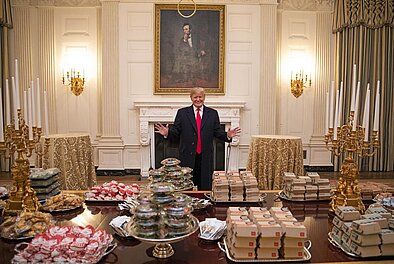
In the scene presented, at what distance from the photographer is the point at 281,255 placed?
1692mm

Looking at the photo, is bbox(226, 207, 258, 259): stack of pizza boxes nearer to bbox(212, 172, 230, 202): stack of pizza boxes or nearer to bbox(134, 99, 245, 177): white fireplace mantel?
bbox(212, 172, 230, 202): stack of pizza boxes

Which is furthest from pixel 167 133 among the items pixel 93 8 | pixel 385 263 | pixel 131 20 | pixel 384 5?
pixel 384 5

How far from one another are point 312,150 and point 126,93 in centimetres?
380

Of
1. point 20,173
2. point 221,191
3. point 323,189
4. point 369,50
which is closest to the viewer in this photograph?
point 20,173

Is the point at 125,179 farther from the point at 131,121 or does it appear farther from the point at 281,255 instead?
the point at 281,255

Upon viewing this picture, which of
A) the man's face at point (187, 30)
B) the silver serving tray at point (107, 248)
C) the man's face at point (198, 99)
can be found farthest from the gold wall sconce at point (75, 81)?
the silver serving tray at point (107, 248)

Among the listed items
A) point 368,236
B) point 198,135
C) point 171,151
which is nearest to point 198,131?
point 198,135

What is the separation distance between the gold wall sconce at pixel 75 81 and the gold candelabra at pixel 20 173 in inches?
202

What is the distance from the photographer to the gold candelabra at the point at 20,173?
2.20 metres

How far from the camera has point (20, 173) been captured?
2.21 metres

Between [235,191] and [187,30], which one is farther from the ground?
[187,30]

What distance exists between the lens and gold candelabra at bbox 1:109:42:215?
86.4 inches

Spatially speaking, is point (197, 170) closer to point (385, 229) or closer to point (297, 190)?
point (297, 190)

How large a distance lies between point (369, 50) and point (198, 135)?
5.15 meters
